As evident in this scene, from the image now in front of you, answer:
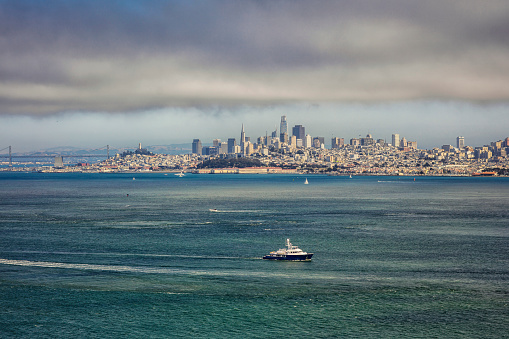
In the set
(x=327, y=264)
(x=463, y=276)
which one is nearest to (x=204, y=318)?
(x=327, y=264)

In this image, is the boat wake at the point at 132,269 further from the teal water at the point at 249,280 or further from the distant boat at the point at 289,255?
the distant boat at the point at 289,255

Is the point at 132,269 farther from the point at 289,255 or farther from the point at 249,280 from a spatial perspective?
the point at 289,255

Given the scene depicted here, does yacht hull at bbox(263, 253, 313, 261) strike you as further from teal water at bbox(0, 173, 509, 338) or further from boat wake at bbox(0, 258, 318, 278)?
boat wake at bbox(0, 258, 318, 278)

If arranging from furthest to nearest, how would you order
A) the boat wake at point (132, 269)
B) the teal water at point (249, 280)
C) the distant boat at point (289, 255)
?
the distant boat at point (289, 255) < the boat wake at point (132, 269) < the teal water at point (249, 280)

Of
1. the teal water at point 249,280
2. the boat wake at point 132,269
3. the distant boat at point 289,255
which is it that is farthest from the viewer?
the distant boat at point 289,255

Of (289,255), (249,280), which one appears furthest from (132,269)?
(289,255)

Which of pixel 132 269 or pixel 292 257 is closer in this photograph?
pixel 132 269

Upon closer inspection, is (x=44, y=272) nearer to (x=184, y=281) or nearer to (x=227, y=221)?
(x=184, y=281)

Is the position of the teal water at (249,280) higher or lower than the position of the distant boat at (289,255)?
lower

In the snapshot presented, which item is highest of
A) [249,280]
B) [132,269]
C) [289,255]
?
[289,255]

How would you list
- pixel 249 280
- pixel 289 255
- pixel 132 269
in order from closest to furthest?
pixel 249 280 → pixel 132 269 → pixel 289 255

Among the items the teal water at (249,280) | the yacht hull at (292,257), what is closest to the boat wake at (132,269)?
the teal water at (249,280)

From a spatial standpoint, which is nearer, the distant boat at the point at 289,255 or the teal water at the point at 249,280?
the teal water at the point at 249,280
